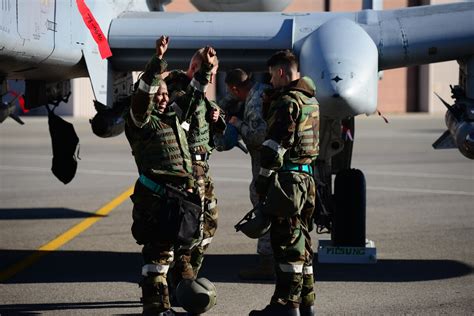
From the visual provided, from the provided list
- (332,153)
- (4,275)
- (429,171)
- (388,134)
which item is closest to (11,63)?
(4,275)

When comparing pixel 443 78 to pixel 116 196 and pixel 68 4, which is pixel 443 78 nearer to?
pixel 116 196

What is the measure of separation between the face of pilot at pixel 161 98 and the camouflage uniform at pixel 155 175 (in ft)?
0.11

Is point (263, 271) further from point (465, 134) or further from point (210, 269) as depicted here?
point (465, 134)

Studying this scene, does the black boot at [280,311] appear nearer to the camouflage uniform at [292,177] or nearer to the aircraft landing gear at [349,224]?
the camouflage uniform at [292,177]

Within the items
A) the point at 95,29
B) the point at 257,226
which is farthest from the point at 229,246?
the point at 257,226

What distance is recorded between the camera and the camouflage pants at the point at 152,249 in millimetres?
7168

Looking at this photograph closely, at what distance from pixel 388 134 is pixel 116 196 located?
16318 millimetres

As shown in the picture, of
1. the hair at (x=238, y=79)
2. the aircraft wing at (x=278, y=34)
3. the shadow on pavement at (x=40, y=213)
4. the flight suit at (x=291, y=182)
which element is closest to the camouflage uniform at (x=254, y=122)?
the hair at (x=238, y=79)

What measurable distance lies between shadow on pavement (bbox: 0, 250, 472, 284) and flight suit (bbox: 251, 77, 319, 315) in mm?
1850

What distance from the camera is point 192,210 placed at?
7.26 m

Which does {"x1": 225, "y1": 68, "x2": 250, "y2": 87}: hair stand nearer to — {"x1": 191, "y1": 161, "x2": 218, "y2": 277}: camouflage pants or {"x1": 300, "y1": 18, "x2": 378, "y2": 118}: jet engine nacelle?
{"x1": 300, "y1": 18, "x2": 378, "y2": 118}: jet engine nacelle

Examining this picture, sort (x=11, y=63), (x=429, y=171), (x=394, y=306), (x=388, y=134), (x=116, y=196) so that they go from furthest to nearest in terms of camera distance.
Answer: (x=388, y=134)
(x=429, y=171)
(x=116, y=196)
(x=11, y=63)
(x=394, y=306)

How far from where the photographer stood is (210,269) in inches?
383

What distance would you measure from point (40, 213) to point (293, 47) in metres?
5.32
